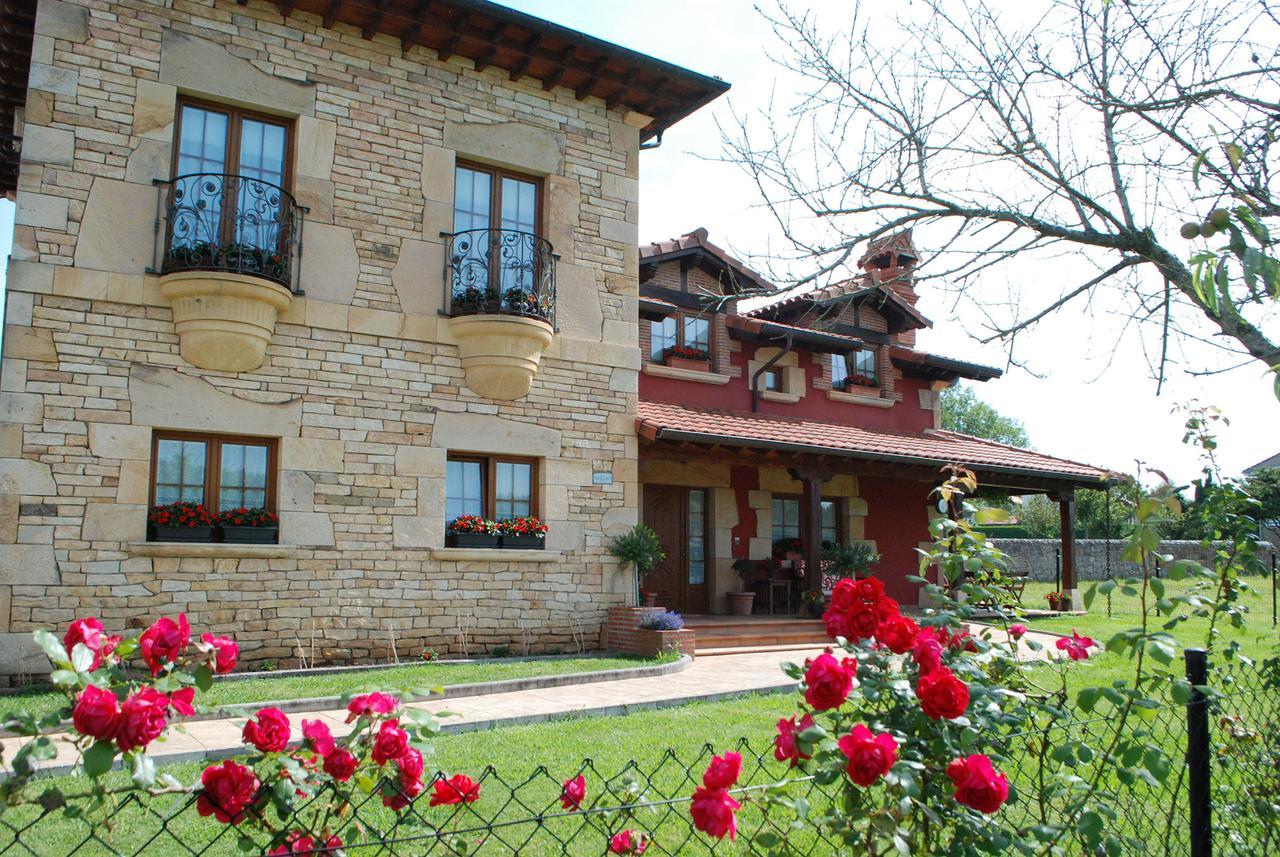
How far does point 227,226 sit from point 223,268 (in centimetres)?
52

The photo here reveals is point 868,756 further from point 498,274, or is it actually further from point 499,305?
point 498,274

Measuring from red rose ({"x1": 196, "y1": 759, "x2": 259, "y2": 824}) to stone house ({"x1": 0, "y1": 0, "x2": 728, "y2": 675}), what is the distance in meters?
7.36

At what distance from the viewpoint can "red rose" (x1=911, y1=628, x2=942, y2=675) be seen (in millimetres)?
2254

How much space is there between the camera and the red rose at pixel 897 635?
2307 mm

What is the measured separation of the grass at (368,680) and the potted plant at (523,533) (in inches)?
51.9

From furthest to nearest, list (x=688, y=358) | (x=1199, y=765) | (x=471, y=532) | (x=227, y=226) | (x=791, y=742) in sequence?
1. (x=688, y=358)
2. (x=471, y=532)
3. (x=227, y=226)
4. (x=1199, y=765)
5. (x=791, y=742)

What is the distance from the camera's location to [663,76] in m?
11.3

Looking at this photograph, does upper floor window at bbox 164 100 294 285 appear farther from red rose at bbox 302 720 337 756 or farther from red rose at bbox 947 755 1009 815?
red rose at bbox 947 755 1009 815

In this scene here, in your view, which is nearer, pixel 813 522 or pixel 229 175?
pixel 229 175

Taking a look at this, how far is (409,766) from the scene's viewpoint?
2.16m

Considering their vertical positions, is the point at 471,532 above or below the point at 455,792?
above

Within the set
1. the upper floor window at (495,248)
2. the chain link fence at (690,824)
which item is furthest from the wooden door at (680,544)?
the chain link fence at (690,824)

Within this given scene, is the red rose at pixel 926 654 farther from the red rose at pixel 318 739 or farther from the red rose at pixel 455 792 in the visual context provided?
the red rose at pixel 318 739

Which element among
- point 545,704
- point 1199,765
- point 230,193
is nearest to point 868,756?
point 1199,765
